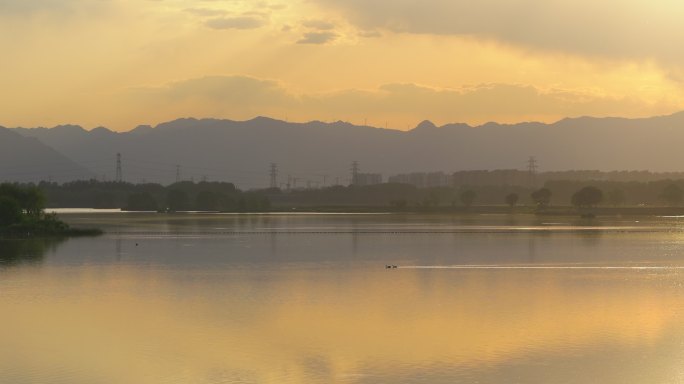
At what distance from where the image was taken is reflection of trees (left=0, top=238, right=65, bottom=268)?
271 ft

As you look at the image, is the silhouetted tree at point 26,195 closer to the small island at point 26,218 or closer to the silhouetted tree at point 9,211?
the small island at point 26,218

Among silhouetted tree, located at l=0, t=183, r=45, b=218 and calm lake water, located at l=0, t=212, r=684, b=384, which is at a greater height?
silhouetted tree, located at l=0, t=183, r=45, b=218

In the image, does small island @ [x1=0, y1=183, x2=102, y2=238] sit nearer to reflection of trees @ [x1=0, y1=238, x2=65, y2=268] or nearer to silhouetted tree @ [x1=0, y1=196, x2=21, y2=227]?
silhouetted tree @ [x1=0, y1=196, x2=21, y2=227]

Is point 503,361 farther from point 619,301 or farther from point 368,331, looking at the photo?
point 619,301

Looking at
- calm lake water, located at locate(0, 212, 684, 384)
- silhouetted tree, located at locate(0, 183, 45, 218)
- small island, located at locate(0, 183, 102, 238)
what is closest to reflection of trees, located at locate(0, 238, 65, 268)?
calm lake water, located at locate(0, 212, 684, 384)

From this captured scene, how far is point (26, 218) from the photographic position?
123 meters

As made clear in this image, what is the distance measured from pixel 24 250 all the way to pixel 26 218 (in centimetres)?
2863

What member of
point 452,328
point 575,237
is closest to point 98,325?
point 452,328

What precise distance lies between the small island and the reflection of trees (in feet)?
13.7

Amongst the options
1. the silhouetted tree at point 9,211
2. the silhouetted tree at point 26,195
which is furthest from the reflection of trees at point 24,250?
the silhouetted tree at point 26,195

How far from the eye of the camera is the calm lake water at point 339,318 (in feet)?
114

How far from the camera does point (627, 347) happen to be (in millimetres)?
39719

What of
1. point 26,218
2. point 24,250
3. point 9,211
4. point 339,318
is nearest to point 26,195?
point 26,218

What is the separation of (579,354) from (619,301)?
18992 mm
